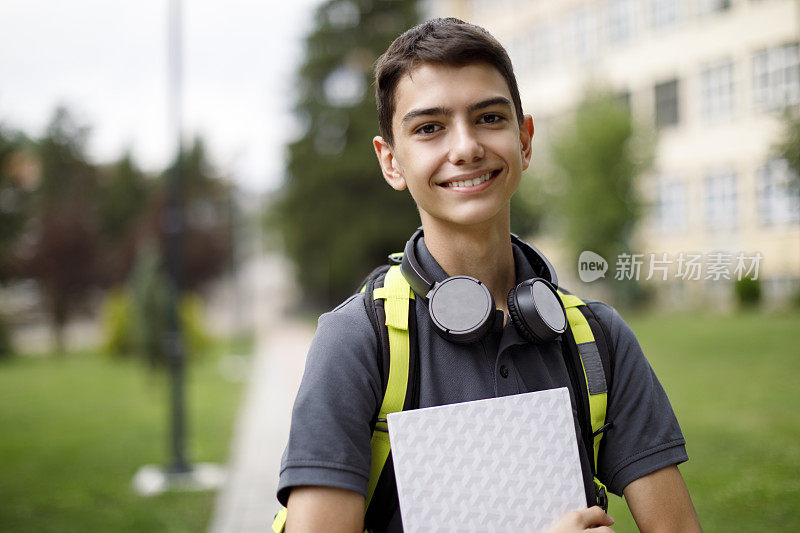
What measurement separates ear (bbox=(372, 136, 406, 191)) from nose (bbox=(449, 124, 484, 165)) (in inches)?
7.2

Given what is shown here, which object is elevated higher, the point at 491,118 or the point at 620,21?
the point at 620,21

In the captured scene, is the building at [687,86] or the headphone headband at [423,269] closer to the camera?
the headphone headband at [423,269]

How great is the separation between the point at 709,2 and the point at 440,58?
21.1 m

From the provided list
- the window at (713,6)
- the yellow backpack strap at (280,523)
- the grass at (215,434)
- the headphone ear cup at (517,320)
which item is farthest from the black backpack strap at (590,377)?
the window at (713,6)

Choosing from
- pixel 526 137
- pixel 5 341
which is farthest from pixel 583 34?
pixel 526 137

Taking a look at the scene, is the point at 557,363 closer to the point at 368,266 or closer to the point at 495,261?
the point at 495,261

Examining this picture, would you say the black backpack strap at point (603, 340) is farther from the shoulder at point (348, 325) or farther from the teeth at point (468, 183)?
the shoulder at point (348, 325)

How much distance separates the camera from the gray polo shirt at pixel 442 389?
4.66ft

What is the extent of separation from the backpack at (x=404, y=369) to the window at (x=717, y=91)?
20.6m

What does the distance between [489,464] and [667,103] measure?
82.8 ft

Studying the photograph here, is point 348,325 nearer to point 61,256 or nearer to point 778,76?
point 778,76

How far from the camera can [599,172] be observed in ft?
67.7

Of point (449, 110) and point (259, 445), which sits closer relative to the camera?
point (449, 110)

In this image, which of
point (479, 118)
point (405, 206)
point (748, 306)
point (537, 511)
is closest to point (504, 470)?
point (537, 511)
